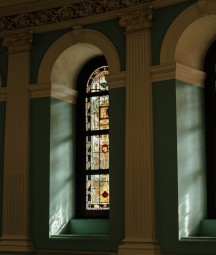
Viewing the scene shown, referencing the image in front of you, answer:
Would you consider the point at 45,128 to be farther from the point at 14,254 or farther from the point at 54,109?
the point at 14,254

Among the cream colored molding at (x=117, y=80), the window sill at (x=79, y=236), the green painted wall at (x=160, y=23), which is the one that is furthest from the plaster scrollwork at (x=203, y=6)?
the window sill at (x=79, y=236)

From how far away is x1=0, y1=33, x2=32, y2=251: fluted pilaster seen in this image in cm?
1222

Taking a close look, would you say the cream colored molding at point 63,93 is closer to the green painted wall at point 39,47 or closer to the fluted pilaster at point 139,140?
the green painted wall at point 39,47

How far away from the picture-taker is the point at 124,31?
11609 millimetres

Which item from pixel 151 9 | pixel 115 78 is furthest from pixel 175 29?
pixel 115 78

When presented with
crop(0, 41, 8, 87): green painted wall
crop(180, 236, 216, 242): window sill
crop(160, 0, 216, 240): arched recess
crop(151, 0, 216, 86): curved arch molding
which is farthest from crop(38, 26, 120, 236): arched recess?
crop(180, 236, 216, 242): window sill

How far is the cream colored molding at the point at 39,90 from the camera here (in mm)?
12461

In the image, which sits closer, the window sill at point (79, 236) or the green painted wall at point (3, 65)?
the window sill at point (79, 236)

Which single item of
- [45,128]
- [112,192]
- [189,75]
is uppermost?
[189,75]

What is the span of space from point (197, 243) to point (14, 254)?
12.2ft

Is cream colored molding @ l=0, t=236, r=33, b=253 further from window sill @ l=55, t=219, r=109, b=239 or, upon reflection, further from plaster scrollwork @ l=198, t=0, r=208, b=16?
plaster scrollwork @ l=198, t=0, r=208, b=16

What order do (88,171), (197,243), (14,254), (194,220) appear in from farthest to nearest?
(88,171), (14,254), (194,220), (197,243)

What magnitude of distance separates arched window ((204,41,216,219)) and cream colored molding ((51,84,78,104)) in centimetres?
288

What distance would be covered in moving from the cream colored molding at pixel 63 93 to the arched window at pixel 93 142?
18 cm
